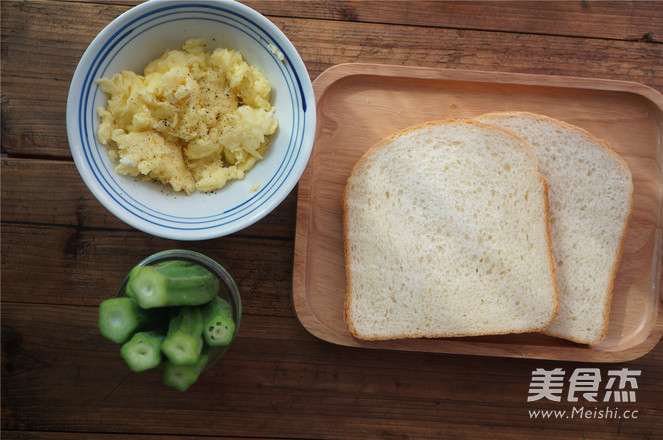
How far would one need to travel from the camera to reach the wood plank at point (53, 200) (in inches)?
63.2

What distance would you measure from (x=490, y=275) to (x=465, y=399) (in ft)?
1.44

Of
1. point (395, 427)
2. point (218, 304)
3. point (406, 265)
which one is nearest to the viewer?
point (218, 304)

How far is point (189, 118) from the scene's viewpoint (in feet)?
4.28

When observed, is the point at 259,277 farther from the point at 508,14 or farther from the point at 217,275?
the point at 508,14

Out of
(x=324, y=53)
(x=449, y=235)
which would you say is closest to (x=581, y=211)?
(x=449, y=235)

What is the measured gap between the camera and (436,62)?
1.64 meters

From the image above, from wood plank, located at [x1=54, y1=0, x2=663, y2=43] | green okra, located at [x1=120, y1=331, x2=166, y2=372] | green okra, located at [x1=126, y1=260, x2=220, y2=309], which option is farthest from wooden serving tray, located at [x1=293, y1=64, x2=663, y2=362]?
green okra, located at [x1=120, y1=331, x2=166, y2=372]

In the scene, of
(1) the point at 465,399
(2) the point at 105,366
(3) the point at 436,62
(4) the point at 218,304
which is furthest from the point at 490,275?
(2) the point at 105,366

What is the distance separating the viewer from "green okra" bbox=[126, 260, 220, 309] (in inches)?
46.4

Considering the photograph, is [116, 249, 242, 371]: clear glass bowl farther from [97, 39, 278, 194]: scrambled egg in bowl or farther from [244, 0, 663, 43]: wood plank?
[244, 0, 663, 43]: wood plank

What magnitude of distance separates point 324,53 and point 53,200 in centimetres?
97

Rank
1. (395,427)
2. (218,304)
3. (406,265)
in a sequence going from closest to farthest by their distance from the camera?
(218,304) < (406,265) < (395,427)

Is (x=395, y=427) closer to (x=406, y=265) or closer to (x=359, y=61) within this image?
(x=406, y=265)

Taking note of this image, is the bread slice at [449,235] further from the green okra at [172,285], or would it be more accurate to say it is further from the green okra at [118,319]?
the green okra at [118,319]
